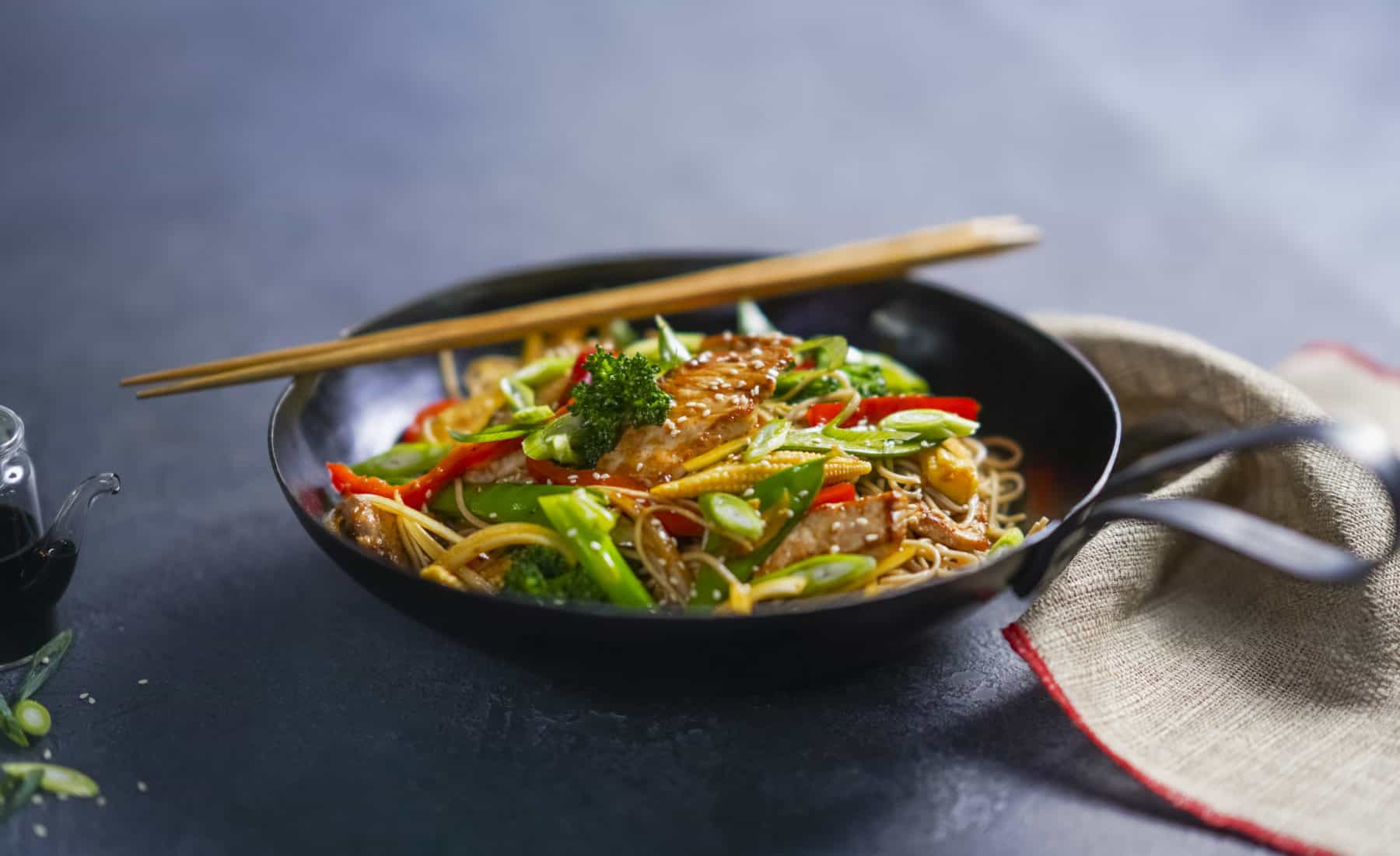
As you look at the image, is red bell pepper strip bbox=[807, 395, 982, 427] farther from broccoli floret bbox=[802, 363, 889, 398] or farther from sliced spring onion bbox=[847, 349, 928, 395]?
sliced spring onion bbox=[847, 349, 928, 395]

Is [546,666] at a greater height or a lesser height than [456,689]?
greater

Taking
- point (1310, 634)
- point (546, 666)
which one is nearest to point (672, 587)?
point (546, 666)

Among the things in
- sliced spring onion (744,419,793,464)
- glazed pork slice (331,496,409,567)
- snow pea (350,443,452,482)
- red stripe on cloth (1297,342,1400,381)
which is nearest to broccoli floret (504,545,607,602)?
glazed pork slice (331,496,409,567)

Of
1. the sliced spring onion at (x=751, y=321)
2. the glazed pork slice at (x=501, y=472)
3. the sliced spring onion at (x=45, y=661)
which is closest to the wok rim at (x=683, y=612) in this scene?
the glazed pork slice at (x=501, y=472)

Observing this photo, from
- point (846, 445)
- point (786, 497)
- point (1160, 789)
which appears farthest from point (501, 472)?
point (1160, 789)

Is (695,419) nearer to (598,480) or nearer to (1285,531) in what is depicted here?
(598,480)

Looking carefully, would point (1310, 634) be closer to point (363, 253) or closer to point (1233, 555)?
point (1233, 555)
